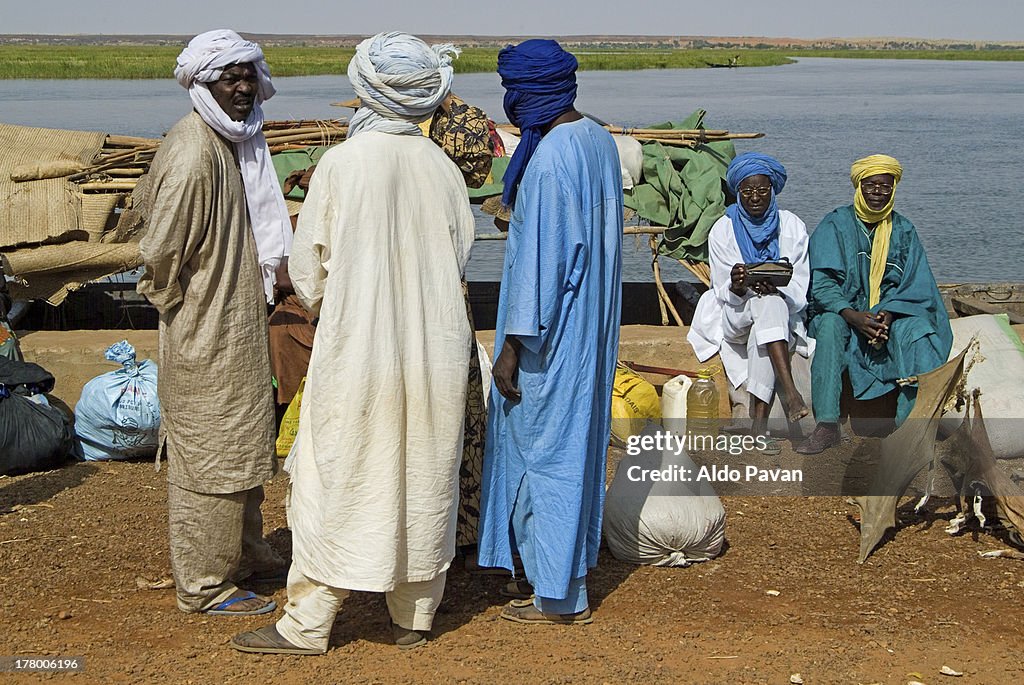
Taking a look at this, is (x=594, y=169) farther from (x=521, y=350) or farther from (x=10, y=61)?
(x=10, y=61)

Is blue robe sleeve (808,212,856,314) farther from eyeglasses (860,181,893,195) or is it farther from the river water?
the river water

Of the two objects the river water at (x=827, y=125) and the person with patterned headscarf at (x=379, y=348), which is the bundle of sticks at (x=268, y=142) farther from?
the person with patterned headscarf at (x=379, y=348)

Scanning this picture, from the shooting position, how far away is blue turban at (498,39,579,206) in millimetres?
3793

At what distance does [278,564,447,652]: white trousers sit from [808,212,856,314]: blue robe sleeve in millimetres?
3112

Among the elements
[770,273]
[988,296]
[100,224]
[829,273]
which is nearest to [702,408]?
[770,273]

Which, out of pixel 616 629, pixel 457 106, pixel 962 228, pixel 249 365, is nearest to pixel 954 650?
pixel 616 629

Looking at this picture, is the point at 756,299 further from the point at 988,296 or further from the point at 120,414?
the point at 120,414

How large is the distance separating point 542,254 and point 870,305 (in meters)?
2.97

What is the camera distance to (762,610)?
413 centimetres

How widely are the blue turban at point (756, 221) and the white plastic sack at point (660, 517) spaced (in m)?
1.96

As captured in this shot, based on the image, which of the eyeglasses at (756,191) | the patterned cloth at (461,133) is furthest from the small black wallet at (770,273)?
the patterned cloth at (461,133)

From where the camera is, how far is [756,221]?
6.27 m

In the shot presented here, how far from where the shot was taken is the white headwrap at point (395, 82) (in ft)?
11.5

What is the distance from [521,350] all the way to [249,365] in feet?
2.90
